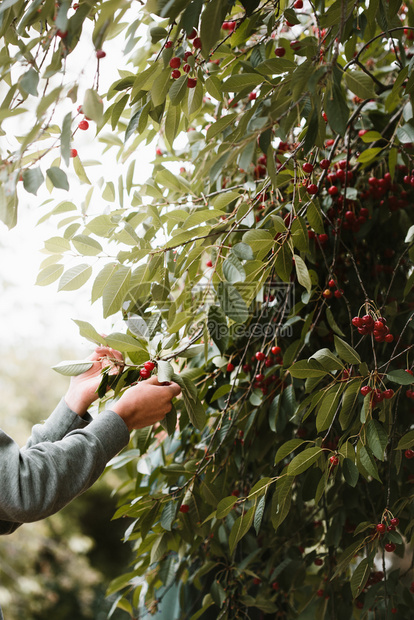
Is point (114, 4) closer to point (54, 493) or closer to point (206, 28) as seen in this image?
point (206, 28)

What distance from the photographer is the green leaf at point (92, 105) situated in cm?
58

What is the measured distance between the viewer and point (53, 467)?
2.30 feet

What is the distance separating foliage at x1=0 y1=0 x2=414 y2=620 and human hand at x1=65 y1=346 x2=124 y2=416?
0.04 m

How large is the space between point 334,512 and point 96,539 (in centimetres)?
409

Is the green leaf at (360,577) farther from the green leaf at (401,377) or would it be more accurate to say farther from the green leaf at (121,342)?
the green leaf at (121,342)

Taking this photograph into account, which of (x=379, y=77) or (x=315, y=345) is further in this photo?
(x=379, y=77)

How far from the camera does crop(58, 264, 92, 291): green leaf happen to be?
84cm

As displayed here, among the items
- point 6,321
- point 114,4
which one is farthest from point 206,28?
point 6,321

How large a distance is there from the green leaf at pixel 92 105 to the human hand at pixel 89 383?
1.22 feet

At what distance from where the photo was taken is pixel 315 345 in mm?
1036

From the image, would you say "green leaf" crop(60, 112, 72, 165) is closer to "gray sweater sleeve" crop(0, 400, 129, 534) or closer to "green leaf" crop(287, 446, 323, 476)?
"gray sweater sleeve" crop(0, 400, 129, 534)

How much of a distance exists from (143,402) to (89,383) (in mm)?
147

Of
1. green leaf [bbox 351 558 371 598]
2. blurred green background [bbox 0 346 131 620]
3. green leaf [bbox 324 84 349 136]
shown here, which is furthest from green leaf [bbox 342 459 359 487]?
blurred green background [bbox 0 346 131 620]

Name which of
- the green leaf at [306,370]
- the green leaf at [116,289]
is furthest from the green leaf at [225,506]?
the green leaf at [116,289]
